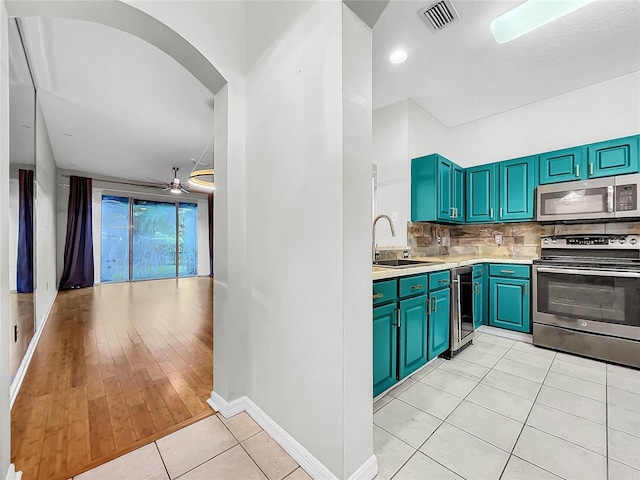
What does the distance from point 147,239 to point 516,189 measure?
830cm

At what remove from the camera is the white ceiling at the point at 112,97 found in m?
2.30

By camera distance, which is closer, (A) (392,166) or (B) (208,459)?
(B) (208,459)

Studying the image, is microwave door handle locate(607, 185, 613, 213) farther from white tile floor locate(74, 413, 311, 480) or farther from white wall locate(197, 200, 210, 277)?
white wall locate(197, 200, 210, 277)

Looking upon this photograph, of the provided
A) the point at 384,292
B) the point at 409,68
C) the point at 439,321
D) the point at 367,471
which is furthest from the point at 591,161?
the point at 367,471

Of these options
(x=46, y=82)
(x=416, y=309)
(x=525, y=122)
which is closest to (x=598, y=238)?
(x=525, y=122)

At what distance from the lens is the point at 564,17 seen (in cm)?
211

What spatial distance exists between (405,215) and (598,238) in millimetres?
1921

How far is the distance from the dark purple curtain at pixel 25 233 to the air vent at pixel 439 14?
10.9ft

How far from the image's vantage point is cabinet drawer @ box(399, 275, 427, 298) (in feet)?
6.21

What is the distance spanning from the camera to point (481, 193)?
3.56 metres

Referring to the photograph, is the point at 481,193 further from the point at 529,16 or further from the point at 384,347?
the point at 384,347

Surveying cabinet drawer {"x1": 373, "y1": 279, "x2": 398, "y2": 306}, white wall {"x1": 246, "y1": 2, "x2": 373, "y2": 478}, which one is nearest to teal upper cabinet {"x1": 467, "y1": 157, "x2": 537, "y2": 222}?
cabinet drawer {"x1": 373, "y1": 279, "x2": 398, "y2": 306}

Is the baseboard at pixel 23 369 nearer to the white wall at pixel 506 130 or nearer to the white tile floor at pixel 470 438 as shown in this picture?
the white tile floor at pixel 470 438

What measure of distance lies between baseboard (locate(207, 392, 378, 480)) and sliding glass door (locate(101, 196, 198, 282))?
688 centimetres
